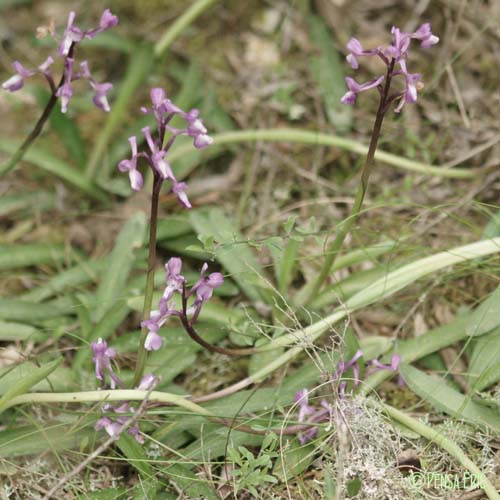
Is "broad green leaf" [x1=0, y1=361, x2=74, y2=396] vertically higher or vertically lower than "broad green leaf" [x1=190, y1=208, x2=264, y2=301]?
lower

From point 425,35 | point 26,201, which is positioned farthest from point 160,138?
point 26,201

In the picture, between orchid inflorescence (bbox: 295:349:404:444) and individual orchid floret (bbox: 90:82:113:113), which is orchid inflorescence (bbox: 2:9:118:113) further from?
orchid inflorescence (bbox: 295:349:404:444)

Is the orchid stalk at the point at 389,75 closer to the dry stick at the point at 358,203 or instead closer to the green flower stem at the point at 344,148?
the dry stick at the point at 358,203

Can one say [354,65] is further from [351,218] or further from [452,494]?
[452,494]

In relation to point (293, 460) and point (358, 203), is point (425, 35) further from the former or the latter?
point (293, 460)

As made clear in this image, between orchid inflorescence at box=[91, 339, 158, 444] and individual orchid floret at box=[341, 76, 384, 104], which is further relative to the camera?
orchid inflorescence at box=[91, 339, 158, 444]

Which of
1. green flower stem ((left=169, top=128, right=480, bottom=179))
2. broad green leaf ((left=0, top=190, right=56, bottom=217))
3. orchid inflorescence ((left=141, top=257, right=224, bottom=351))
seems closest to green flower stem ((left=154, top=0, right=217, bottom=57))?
green flower stem ((left=169, top=128, right=480, bottom=179))


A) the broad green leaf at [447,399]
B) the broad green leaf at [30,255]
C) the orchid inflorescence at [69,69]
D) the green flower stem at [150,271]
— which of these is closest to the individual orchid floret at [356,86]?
the green flower stem at [150,271]
